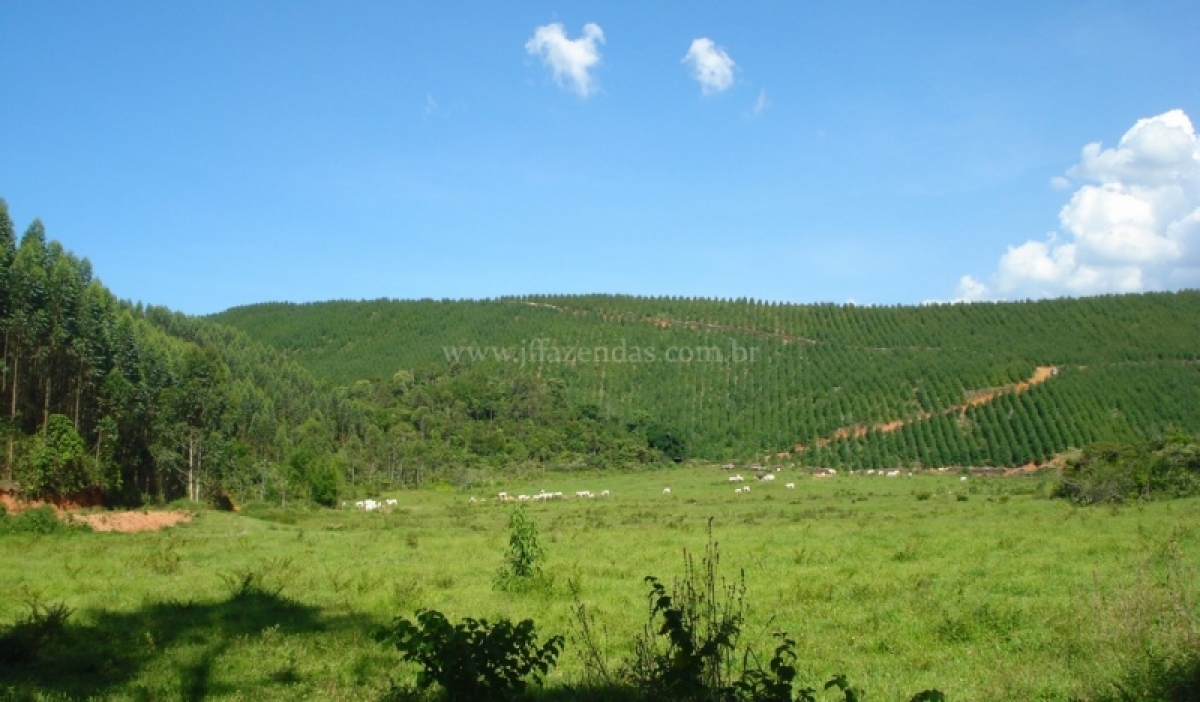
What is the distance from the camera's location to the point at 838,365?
11319 centimetres

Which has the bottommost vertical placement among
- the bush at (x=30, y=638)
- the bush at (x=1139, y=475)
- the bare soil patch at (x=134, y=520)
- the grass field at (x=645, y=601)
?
the bare soil patch at (x=134, y=520)

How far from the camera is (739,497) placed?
48.5 m

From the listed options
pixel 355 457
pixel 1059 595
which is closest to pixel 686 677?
pixel 1059 595

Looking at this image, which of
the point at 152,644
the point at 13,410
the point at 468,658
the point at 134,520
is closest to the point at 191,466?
the point at 13,410

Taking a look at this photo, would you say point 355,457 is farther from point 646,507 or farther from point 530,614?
point 530,614

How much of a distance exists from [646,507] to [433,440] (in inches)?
2342

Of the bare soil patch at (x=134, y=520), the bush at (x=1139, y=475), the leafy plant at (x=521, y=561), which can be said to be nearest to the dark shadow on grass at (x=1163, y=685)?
the leafy plant at (x=521, y=561)

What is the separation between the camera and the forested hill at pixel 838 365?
8256 centimetres

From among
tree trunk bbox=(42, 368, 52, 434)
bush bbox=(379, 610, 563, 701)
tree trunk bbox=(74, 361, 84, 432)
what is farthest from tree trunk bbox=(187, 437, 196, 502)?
bush bbox=(379, 610, 563, 701)

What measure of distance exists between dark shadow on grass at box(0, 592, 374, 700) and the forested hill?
77.4 meters

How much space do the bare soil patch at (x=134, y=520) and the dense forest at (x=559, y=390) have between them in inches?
427

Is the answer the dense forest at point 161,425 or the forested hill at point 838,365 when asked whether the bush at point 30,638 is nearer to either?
the dense forest at point 161,425

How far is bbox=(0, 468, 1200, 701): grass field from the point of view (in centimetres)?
893

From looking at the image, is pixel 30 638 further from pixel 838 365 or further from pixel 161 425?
pixel 838 365
